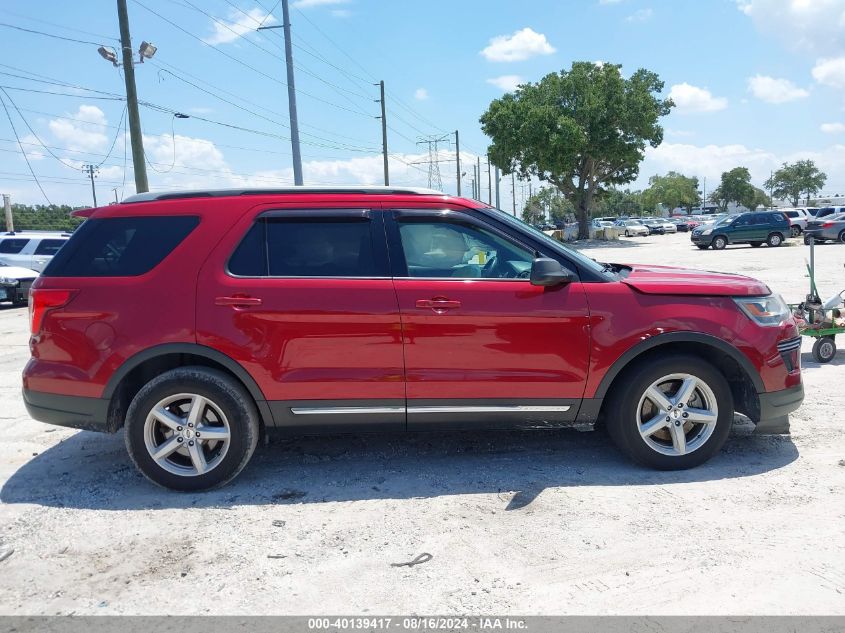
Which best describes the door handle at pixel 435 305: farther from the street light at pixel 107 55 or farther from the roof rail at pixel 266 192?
the street light at pixel 107 55

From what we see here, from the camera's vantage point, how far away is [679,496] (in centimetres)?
379

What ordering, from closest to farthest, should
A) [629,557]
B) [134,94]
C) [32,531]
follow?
[629,557] → [32,531] → [134,94]

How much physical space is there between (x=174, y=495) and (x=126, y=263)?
1.50 m

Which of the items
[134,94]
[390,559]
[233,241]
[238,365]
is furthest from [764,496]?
[134,94]

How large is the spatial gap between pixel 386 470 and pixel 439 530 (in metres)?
0.92

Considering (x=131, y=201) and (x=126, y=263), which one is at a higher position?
(x=131, y=201)

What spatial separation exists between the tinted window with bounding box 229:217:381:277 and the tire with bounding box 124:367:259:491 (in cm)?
73

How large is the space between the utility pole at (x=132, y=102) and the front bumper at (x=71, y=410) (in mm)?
13204

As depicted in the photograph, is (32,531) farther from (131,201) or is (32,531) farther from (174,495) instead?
(131,201)

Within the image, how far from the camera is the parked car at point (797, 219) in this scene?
3544 cm

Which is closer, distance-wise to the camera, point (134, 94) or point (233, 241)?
point (233, 241)

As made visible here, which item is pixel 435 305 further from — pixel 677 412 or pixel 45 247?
pixel 45 247

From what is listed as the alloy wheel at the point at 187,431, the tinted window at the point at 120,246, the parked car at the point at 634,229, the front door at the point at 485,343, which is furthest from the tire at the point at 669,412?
the parked car at the point at 634,229

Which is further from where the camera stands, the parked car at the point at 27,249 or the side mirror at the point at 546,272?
the parked car at the point at 27,249
